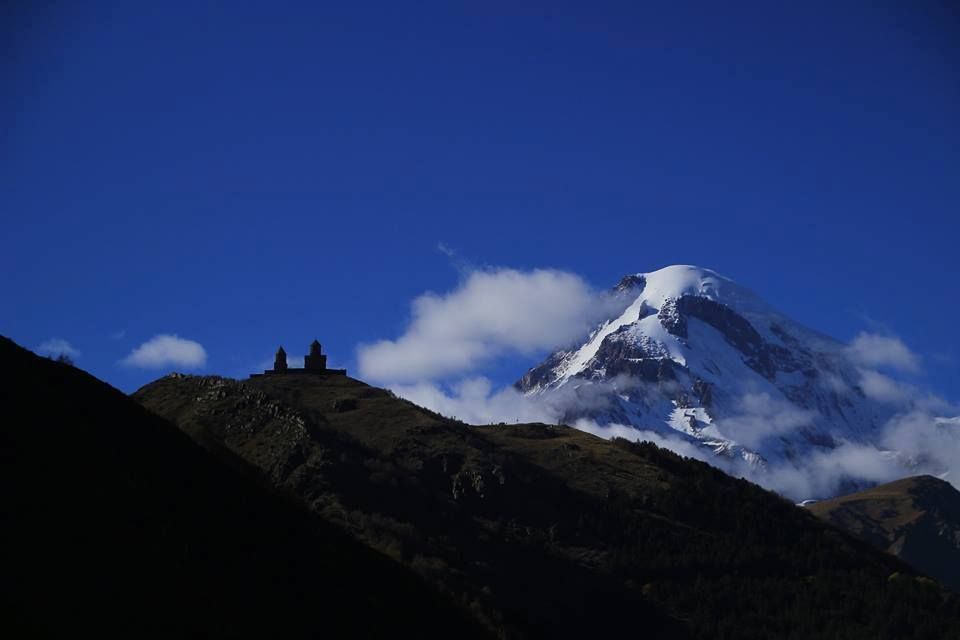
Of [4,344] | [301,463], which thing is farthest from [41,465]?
[301,463]

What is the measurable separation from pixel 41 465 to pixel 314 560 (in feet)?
50.9

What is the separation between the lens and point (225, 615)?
53500 millimetres

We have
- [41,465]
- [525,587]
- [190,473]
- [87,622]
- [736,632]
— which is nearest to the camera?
[87,622]

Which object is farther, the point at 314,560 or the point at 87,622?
the point at 314,560

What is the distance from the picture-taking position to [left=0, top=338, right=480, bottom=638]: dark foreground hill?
4728 cm

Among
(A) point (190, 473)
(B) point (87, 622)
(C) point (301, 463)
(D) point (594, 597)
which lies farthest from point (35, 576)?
(D) point (594, 597)

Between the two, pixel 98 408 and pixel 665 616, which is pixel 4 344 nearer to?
pixel 98 408

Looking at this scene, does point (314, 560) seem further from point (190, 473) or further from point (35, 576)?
point (35, 576)

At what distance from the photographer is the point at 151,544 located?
5362 centimetres

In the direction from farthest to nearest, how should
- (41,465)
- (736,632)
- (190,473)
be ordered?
(736,632), (190,473), (41,465)

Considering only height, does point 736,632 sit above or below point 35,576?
Result: above

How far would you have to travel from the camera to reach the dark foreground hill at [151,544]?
4728 centimetres

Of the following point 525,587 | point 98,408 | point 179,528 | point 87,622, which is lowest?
point 87,622

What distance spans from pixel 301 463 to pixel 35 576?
14061 centimetres
